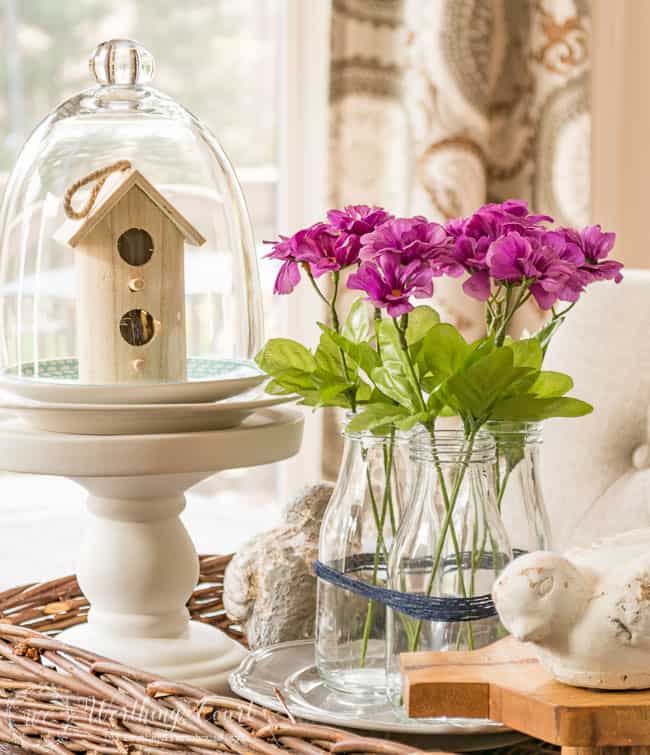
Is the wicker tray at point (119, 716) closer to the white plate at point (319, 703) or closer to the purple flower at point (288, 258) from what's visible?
the white plate at point (319, 703)

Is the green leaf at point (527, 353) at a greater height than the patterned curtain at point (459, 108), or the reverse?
the patterned curtain at point (459, 108)

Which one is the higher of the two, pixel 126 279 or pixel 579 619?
pixel 126 279

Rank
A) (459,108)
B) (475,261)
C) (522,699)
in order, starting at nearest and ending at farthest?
(522,699)
(475,261)
(459,108)

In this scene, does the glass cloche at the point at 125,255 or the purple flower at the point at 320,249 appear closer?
the purple flower at the point at 320,249

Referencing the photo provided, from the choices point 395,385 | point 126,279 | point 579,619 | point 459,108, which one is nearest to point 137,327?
point 126,279

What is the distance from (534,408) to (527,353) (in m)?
0.04

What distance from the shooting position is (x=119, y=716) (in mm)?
791

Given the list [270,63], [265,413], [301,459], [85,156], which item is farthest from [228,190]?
[270,63]

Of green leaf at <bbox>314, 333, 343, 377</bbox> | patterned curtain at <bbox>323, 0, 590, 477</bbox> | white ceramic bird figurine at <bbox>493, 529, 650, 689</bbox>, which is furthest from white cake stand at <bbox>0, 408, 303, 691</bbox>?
patterned curtain at <bbox>323, 0, 590, 477</bbox>

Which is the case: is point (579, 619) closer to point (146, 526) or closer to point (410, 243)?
point (410, 243)

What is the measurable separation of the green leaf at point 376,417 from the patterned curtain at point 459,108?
1303 millimetres

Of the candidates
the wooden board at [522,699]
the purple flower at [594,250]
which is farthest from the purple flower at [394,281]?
the wooden board at [522,699]

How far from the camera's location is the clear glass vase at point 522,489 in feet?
2.69

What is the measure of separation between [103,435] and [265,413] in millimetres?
163
